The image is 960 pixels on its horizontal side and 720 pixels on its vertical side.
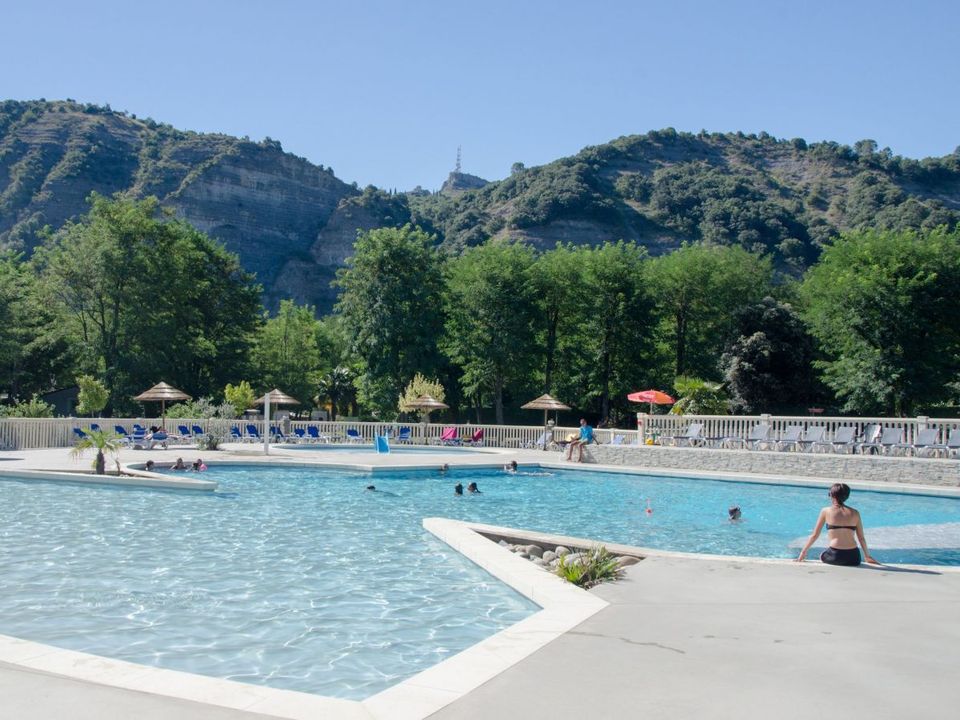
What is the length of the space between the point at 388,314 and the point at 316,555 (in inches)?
1140

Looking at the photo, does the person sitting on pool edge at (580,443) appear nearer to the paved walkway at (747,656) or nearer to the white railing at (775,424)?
the white railing at (775,424)

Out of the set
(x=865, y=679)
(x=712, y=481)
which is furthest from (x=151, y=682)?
(x=712, y=481)

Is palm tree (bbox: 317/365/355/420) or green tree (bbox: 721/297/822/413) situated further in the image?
palm tree (bbox: 317/365/355/420)

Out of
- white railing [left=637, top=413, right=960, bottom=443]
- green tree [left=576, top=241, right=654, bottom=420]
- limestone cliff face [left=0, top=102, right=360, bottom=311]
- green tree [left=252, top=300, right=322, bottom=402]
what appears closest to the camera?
white railing [left=637, top=413, right=960, bottom=443]

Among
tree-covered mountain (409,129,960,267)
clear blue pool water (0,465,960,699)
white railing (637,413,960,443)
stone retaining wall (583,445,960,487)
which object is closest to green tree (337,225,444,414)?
white railing (637,413,960,443)

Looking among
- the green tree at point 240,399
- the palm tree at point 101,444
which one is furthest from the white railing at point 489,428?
the palm tree at point 101,444

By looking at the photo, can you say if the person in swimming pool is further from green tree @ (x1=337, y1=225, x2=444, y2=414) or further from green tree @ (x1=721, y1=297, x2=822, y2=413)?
green tree @ (x1=337, y1=225, x2=444, y2=414)

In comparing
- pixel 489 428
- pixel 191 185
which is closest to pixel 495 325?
pixel 489 428

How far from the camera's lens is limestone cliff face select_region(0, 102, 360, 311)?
112m

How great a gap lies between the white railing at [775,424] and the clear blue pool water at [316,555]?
387 cm

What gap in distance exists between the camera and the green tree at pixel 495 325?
3847 centimetres

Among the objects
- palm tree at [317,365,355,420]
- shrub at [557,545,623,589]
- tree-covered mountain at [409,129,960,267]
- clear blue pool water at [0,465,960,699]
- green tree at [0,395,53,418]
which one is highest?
tree-covered mountain at [409,129,960,267]

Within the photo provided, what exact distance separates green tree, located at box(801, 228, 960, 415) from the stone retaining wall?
12874 millimetres

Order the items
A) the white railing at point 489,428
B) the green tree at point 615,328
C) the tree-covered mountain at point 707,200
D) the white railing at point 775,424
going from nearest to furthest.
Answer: the white railing at point 775,424 < the white railing at point 489,428 < the green tree at point 615,328 < the tree-covered mountain at point 707,200
